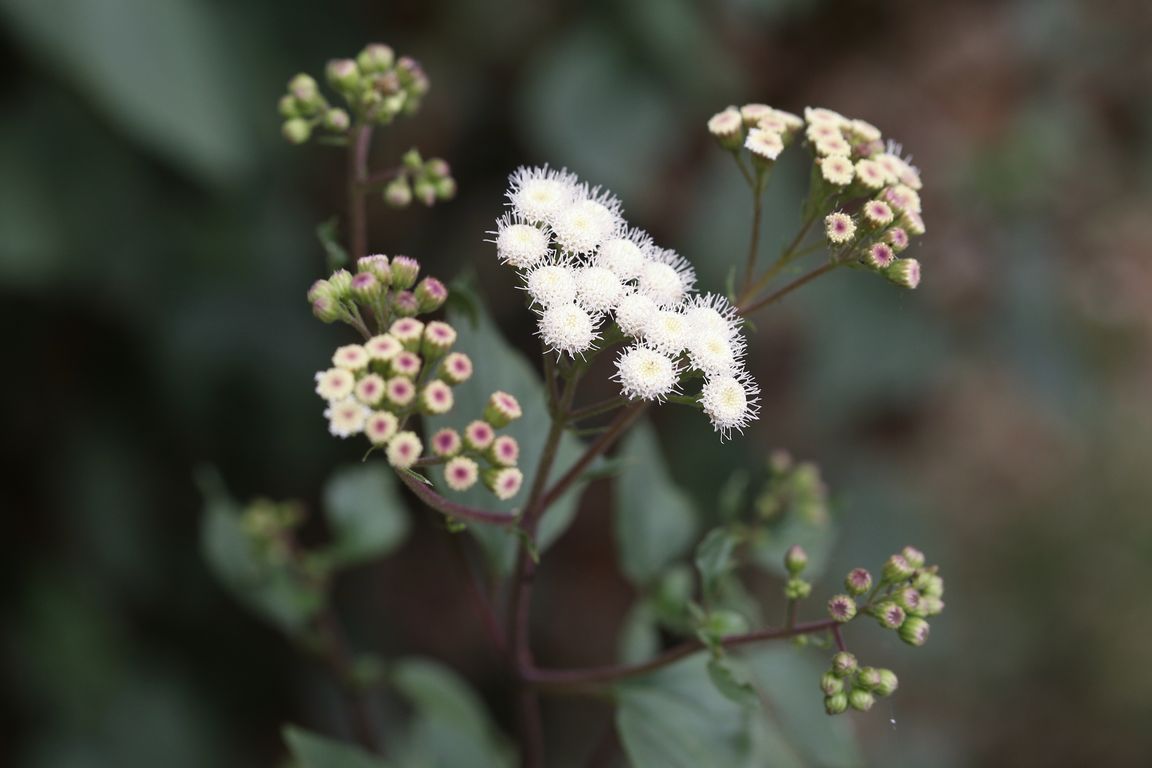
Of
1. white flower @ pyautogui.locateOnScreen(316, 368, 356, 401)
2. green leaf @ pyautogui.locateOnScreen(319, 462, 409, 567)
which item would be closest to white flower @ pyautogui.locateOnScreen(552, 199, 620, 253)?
white flower @ pyautogui.locateOnScreen(316, 368, 356, 401)

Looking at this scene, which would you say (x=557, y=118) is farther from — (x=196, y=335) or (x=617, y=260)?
(x=617, y=260)

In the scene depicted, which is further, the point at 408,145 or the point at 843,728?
the point at 408,145

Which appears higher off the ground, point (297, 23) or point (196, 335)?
point (297, 23)

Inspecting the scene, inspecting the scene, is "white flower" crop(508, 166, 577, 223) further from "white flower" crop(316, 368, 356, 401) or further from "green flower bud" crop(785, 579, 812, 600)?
"green flower bud" crop(785, 579, 812, 600)

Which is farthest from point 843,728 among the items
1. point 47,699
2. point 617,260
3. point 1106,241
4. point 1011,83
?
point 1011,83

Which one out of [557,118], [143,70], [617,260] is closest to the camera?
[617,260]

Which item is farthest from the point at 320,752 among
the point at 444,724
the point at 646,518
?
the point at 646,518

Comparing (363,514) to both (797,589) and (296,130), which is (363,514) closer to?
(296,130)
